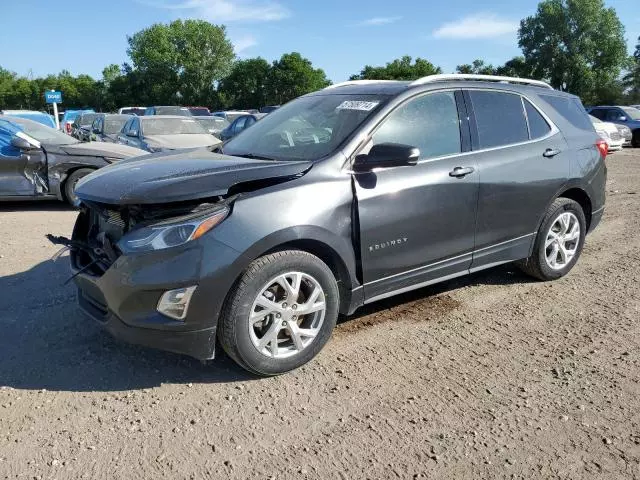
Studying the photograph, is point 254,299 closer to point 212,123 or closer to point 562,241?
point 562,241

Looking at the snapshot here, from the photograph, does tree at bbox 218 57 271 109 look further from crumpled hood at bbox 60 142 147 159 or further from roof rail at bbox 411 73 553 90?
roof rail at bbox 411 73 553 90

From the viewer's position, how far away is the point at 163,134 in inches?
481

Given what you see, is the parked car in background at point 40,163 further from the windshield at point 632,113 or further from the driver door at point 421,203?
the windshield at point 632,113

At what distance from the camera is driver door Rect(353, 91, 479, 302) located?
3617 millimetres

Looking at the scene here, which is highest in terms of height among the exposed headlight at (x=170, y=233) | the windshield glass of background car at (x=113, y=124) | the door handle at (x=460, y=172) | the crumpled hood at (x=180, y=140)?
the windshield glass of background car at (x=113, y=124)

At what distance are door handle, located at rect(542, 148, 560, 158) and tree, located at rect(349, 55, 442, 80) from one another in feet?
155

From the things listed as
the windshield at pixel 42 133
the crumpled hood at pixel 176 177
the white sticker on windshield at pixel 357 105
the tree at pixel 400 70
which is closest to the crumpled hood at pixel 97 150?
the windshield at pixel 42 133

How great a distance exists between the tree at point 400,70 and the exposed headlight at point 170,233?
49129 millimetres

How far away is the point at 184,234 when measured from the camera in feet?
9.93

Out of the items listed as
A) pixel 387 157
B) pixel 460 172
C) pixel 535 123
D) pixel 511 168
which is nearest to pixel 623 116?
pixel 535 123

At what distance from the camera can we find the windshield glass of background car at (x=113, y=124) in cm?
1599

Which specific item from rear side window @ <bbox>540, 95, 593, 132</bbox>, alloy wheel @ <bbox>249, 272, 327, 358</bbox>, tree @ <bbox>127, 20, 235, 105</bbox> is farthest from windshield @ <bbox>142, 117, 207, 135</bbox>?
tree @ <bbox>127, 20, 235, 105</bbox>

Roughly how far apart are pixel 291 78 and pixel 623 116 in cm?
4172

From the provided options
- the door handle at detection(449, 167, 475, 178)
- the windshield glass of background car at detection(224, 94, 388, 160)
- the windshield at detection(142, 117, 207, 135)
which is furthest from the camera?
the windshield at detection(142, 117, 207, 135)
